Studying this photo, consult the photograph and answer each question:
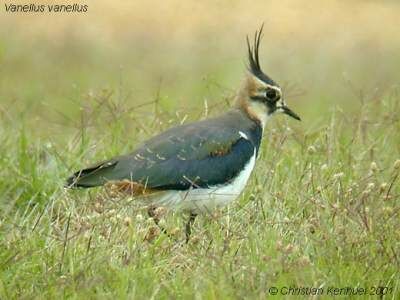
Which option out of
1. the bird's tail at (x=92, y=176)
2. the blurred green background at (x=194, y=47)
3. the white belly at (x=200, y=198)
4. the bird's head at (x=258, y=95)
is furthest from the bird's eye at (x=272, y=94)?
the blurred green background at (x=194, y=47)

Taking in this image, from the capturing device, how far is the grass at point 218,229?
661 cm

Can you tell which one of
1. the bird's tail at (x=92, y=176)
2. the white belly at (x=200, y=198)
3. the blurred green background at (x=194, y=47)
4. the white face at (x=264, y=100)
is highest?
the white face at (x=264, y=100)

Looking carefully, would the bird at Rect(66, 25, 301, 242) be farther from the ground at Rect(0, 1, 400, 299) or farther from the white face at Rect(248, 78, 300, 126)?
the white face at Rect(248, 78, 300, 126)

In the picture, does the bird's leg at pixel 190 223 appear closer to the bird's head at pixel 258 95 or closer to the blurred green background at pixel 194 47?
the bird's head at pixel 258 95

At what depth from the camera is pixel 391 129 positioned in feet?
30.5

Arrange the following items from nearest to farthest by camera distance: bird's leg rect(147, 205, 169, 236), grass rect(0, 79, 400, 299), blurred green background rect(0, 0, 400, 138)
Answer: grass rect(0, 79, 400, 299) < bird's leg rect(147, 205, 169, 236) < blurred green background rect(0, 0, 400, 138)

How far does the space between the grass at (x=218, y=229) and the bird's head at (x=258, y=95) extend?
221 millimetres

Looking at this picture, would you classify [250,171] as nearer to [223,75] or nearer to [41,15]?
[223,75]

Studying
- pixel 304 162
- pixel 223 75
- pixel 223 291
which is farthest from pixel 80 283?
pixel 223 75

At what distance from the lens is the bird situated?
308 inches

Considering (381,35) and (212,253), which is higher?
(212,253)

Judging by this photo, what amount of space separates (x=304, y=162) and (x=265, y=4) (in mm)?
6230

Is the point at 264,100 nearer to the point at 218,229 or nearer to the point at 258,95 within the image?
the point at 258,95

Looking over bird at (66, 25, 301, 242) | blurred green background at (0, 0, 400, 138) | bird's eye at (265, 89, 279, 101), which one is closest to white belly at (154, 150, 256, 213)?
bird at (66, 25, 301, 242)
